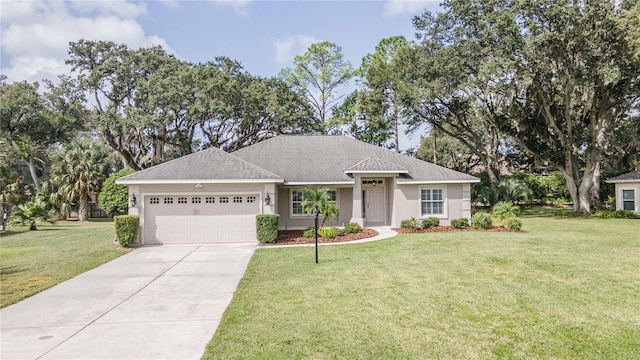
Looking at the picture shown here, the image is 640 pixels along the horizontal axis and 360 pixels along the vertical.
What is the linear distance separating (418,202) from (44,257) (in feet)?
48.8

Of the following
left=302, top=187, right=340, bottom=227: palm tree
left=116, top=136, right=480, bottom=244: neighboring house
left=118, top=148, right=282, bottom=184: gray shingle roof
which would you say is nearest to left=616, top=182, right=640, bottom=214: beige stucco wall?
left=116, top=136, right=480, bottom=244: neighboring house

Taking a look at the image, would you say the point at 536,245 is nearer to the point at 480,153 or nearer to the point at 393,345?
the point at 393,345

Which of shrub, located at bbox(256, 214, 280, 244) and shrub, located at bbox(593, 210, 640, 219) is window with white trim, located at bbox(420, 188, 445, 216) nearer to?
shrub, located at bbox(256, 214, 280, 244)

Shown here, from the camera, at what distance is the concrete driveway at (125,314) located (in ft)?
16.3

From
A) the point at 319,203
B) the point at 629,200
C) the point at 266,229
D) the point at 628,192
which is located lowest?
the point at 266,229

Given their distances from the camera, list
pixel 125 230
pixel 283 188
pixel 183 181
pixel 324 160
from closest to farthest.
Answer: pixel 125 230
pixel 183 181
pixel 283 188
pixel 324 160

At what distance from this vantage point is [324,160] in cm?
1952

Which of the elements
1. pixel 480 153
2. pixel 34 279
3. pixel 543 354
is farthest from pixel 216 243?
pixel 480 153

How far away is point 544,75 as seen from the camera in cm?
2241

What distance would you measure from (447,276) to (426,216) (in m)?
9.75

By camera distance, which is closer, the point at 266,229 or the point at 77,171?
the point at 266,229

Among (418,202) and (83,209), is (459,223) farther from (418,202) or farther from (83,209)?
(83,209)

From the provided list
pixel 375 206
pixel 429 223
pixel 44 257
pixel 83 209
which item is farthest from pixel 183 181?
pixel 83 209

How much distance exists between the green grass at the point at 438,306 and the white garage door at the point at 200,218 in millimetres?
3581
